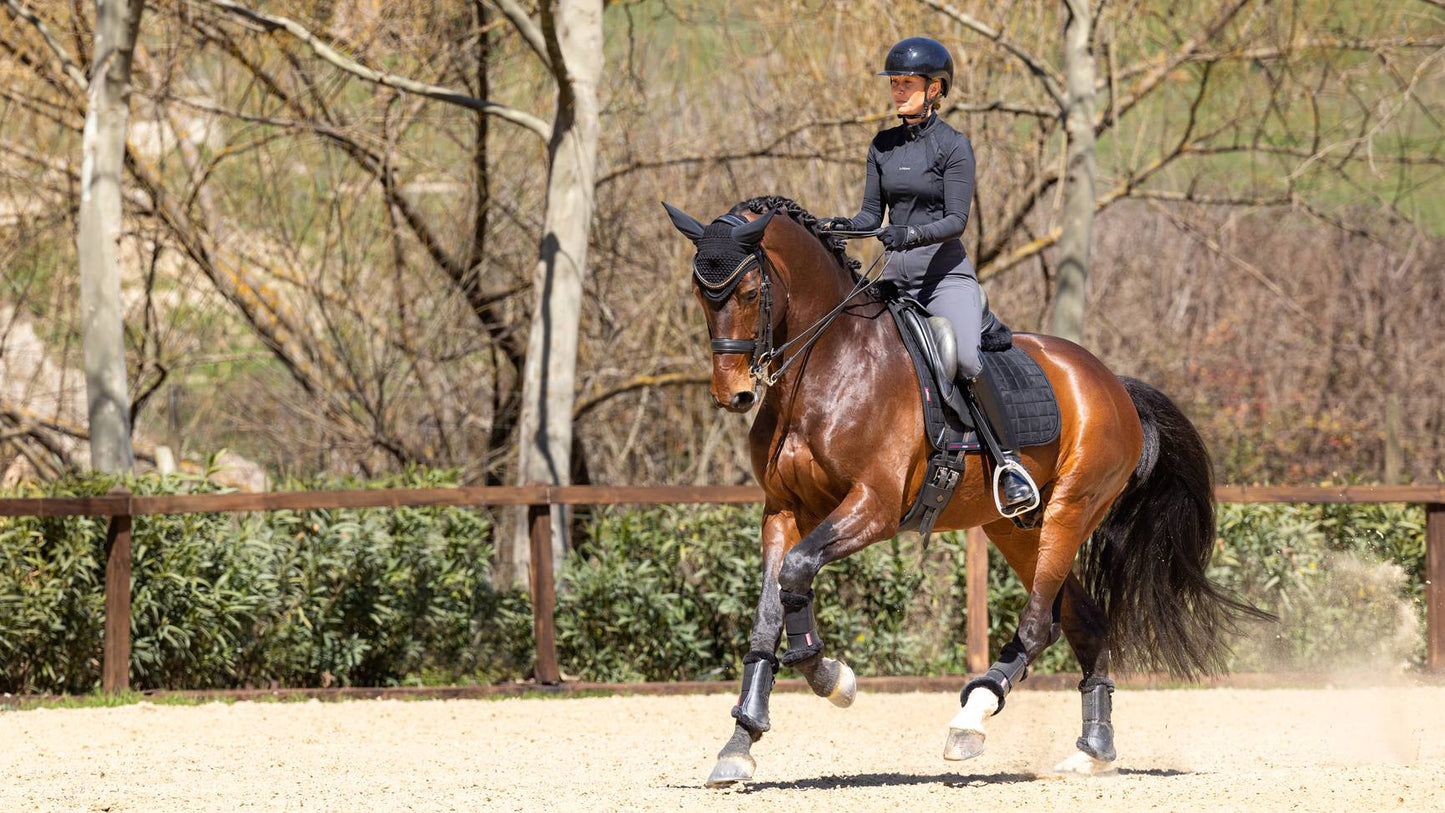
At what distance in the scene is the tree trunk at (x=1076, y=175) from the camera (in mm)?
10422

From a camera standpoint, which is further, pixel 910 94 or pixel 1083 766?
pixel 1083 766

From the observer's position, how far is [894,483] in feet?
17.3

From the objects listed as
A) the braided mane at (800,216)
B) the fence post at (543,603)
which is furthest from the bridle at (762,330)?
the fence post at (543,603)

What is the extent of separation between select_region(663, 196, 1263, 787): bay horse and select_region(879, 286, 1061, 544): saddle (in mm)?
57

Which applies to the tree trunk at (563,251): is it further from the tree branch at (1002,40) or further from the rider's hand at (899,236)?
the rider's hand at (899,236)

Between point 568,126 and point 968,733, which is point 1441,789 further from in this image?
point 568,126

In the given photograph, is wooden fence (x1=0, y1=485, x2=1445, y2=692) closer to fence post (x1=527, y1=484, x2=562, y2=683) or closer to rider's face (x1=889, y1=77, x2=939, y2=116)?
fence post (x1=527, y1=484, x2=562, y2=683)

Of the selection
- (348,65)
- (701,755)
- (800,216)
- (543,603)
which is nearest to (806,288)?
(800,216)

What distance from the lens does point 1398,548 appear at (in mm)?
9812

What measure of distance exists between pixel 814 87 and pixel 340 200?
14.7 feet

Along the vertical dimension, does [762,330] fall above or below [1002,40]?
below

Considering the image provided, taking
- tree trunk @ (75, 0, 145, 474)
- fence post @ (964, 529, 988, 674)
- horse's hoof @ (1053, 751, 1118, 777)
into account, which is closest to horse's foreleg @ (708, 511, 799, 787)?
horse's hoof @ (1053, 751, 1118, 777)

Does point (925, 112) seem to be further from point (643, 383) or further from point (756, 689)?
point (643, 383)

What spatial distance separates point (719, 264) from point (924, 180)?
1.08 metres
